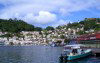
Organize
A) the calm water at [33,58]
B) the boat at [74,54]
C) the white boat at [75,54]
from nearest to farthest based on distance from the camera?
1. the boat at [74,54]
2. the white boat at [75,54]
3. the calm water at [33,58]

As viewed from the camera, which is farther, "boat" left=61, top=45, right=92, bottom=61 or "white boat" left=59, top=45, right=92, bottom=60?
"white boat" left=59, top=45, right=92, bottom=60

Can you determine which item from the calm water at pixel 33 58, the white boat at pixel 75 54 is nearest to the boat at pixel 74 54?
the white boat at pixel 75 54

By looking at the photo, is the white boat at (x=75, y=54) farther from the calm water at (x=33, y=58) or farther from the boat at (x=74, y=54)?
the calm water at (x=33, y=58)

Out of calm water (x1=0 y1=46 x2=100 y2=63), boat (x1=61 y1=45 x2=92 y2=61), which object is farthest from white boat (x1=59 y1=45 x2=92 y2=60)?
calm water (x1=0 y1=46 x2=100 y2=63)

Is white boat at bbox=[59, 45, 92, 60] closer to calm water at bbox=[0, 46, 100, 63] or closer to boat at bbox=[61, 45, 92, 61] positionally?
boat at bbox=[61, 45, 92, 61]

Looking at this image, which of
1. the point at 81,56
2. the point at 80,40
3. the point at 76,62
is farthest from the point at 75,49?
the point at 80,40

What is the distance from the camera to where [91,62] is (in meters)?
67.3

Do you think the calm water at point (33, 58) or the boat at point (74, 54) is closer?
the boat at point (74, 54)

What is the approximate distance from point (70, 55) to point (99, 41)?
924 inches

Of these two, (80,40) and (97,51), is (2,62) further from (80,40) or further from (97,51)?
(80,40)

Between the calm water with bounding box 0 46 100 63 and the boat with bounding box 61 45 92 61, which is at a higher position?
the boat with bounding box 61 45 92 61

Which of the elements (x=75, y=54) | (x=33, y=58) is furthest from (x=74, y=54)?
(x=33, y=58)

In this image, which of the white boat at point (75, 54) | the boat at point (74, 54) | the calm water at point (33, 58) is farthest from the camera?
the calm water at point (33, 58)

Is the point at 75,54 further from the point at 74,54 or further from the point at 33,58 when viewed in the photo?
the point at 33,58
